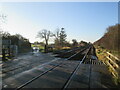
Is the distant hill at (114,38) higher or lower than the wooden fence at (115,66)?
higher

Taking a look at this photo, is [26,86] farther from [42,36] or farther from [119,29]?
[42,36]

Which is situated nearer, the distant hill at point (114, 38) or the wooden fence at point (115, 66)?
the wooden fence at point (115, 66)

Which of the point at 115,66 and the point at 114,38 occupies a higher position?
the point at 114,38

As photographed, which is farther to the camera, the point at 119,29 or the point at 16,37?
the point at 16,37

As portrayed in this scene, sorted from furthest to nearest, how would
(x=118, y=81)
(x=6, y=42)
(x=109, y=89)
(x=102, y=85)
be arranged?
(x=6, y=42) → (x=118, y=81) → (x=102, y=85) → (x=109, y=89)

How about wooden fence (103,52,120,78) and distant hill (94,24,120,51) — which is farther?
distant hill (94,24,120,51)

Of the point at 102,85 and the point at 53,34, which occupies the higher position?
the point at 53,34

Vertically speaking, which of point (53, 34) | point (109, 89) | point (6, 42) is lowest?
point (109, 89)

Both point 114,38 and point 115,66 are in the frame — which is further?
point 114,38

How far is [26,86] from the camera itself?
4262 millimetres

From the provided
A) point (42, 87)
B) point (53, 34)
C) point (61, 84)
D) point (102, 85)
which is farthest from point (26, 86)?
point (53, 34)

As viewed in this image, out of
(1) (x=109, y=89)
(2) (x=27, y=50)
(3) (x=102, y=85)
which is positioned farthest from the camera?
(2) (x=27, y=50)

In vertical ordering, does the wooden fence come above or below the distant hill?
below

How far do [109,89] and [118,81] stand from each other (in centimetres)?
102
